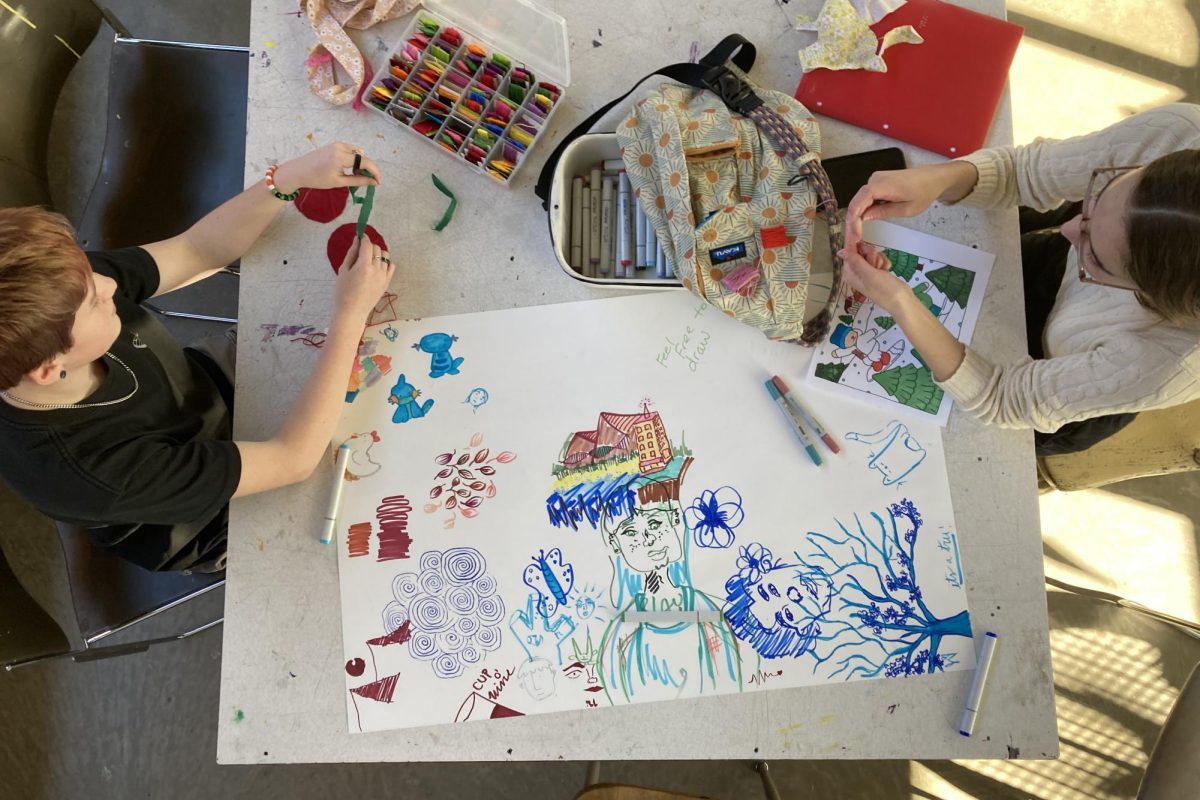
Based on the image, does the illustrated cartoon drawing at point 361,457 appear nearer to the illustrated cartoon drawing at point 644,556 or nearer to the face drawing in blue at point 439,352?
the face drawing in blue at point 439,352

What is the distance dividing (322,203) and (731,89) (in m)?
0.60

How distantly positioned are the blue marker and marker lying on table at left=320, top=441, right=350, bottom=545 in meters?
0.59

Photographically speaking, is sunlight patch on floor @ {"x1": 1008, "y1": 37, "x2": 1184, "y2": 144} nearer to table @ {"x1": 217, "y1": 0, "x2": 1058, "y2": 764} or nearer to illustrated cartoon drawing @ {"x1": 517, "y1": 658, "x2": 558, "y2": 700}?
table @ {"x1": 217, "y1": 0, "x2": 1058, "y2": 764}

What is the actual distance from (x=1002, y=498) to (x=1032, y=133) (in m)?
1.19

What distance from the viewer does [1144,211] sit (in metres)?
0.83

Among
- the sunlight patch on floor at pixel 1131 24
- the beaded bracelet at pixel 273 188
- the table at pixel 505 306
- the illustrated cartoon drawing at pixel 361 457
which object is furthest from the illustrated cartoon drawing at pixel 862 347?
the sunlight patch on floor at pixel 1131 24

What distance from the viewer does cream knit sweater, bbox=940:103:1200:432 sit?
0.93 m

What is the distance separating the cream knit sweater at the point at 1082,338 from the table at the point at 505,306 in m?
0.05

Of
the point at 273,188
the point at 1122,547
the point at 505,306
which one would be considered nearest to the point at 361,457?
the point at 505,306

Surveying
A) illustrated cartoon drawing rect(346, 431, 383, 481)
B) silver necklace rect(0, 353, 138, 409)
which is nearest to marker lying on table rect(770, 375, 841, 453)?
illustrated cartoon drawing rect(346, 431, 383, 481)

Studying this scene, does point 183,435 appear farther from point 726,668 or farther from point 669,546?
point 726,668

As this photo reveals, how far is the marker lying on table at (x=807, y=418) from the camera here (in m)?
1.04

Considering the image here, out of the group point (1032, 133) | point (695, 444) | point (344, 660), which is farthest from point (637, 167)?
point (1032, 133)

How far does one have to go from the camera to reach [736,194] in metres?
1.03
